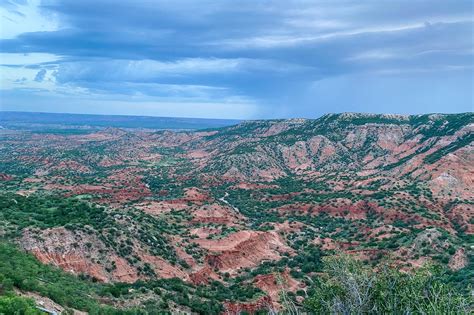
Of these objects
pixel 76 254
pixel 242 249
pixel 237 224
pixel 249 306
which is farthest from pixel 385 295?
pixel 237 224

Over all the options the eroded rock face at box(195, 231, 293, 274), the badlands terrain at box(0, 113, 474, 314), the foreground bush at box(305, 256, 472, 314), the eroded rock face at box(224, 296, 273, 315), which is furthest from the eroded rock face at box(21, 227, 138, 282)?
the foreground bush at box(305, 256, 472, 314)

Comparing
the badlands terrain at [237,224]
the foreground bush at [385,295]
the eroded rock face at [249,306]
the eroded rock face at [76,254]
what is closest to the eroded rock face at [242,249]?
the badlands terrain at [237,224]

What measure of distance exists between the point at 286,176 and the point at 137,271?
91107 millimetres

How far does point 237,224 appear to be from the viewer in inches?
2603

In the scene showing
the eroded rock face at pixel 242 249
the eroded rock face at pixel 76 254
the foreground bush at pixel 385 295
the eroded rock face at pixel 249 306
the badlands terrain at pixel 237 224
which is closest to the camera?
the foreground bush at pixel 385 295

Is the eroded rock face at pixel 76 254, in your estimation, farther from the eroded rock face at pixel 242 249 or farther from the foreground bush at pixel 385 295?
the foreground bush at pixel 385 295

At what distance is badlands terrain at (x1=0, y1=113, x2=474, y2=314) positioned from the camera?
33.8 metres

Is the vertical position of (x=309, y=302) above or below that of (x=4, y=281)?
below

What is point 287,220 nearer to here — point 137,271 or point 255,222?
point 255,222

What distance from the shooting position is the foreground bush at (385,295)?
19.4 metres

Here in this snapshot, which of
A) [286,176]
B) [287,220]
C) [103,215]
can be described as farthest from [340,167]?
[103,215]

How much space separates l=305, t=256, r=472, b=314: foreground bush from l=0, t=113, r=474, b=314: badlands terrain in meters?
2.88

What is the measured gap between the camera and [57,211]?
46.0 m

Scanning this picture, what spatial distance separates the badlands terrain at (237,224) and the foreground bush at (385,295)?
2.88 metres
